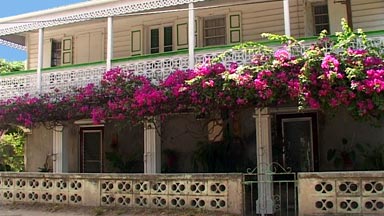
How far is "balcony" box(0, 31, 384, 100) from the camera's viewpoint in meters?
12.1

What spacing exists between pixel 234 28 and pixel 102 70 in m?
4.45

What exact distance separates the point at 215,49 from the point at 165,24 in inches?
Answer: 185

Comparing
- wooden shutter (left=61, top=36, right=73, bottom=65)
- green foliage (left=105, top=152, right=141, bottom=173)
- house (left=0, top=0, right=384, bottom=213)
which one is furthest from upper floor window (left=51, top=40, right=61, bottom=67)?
green foliage (left=105, top=152, right=141, bottom=173)

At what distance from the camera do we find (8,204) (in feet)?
41.0

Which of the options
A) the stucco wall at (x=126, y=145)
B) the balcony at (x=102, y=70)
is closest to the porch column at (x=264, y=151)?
the balcony at (x=102, y=70)

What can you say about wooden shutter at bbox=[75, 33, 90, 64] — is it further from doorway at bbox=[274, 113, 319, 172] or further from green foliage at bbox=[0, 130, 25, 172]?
doorway at bbox=[274, 113, 319, 172]

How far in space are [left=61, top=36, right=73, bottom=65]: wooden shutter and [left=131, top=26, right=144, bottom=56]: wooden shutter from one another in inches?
103

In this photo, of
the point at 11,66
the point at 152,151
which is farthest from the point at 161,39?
the point at 11,66

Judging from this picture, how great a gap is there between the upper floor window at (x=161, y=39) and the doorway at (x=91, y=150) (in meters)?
3.48

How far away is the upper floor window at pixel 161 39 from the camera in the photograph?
54.6 ft

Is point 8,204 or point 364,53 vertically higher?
point 364,53

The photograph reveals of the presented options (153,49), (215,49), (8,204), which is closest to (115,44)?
(153,49)

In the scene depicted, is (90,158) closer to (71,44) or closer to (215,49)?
(71,44)

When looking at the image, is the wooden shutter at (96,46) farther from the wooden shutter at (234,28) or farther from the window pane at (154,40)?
the wooden shutter at (234,28)
